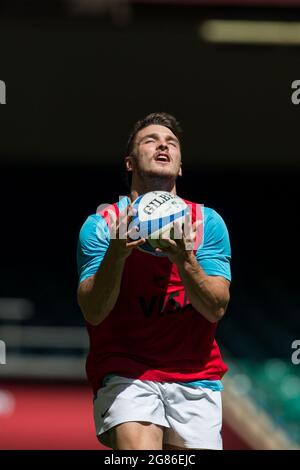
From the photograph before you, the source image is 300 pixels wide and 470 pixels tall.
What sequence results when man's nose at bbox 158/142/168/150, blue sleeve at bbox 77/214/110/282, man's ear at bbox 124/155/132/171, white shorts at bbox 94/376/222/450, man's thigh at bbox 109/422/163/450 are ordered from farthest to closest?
man's ear at bbox 124/155/132/171 → man's nose at bbox 158/142/168/150 → blue sleeve at bbox 77/214/110/282 → white shorts at bbox 94/376/222/450 → man's thigh at bbox 109/422/163/450

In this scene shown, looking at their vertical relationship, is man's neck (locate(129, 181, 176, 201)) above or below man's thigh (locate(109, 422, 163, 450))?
above

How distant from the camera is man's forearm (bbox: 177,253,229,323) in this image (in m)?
4.12

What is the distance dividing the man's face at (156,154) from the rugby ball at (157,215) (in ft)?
0.78

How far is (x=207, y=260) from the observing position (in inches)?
176

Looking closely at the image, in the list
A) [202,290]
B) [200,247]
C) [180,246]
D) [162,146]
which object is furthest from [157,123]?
[202,290]

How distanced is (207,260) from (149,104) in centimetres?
1225

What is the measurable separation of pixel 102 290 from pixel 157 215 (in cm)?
40

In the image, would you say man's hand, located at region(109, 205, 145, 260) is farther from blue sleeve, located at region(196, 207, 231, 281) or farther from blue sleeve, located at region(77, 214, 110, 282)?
blue sleeve, located at region(196, 207, 231, 281)

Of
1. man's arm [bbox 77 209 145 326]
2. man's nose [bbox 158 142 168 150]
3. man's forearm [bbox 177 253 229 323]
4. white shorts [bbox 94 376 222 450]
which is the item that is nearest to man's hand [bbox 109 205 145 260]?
man's arm [bbox 77 209 145 326]

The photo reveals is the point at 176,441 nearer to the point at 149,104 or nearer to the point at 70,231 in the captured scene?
the point at 149,104

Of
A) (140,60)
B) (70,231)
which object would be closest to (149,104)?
(140,60)

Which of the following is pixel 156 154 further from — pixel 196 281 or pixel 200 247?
pixel 196 281

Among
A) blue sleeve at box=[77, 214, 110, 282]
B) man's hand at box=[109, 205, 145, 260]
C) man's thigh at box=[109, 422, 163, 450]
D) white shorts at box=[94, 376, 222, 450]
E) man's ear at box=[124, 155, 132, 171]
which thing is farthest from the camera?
man's ear at box=[124, 155, 132, 171]

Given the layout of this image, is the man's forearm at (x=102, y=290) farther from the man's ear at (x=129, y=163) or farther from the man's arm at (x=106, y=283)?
the man's ear at (x=129, y=163)
